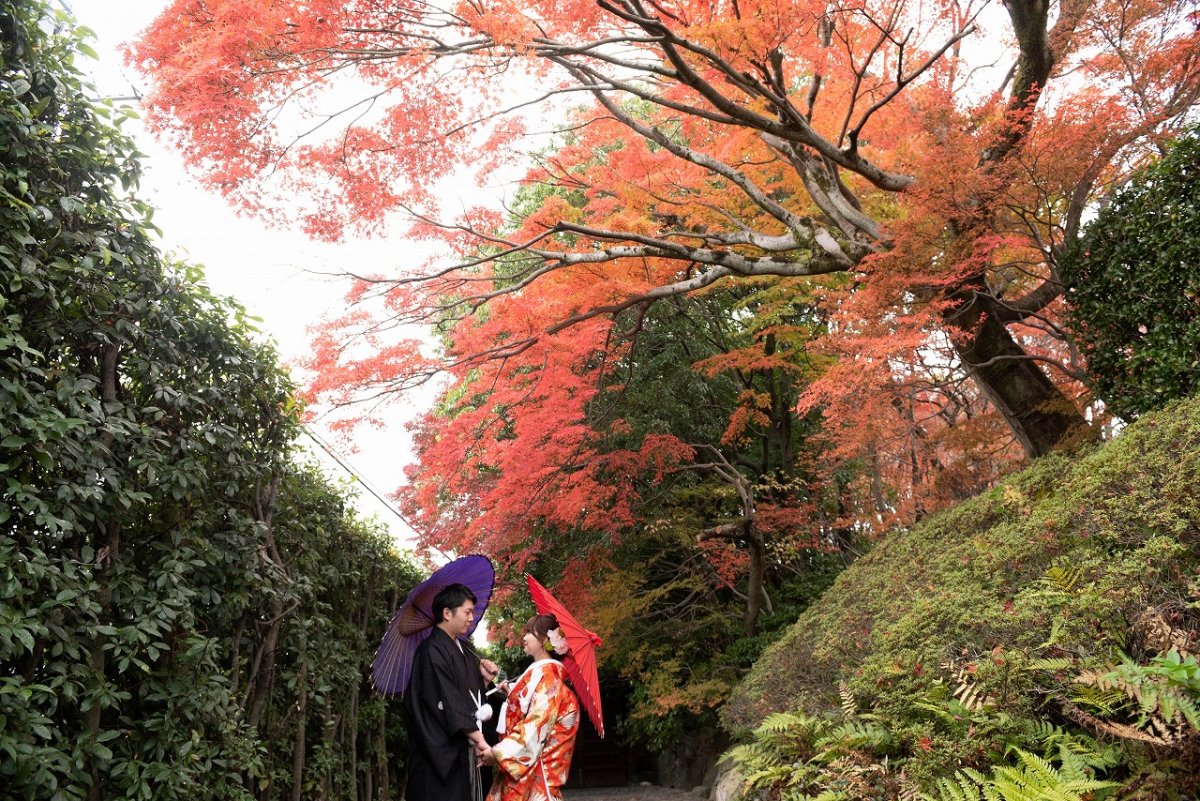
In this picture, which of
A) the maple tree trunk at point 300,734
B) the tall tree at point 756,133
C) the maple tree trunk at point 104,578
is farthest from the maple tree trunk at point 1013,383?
the maple tree trunk at point 104,578

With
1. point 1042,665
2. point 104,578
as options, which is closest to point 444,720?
point 104,578

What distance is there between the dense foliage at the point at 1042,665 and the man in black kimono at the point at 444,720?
151 cm

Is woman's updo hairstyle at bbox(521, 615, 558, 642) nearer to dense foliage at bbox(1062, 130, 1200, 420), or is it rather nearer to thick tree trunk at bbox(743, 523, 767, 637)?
dense foliage at bbox(1062, 130, 1200, 420)

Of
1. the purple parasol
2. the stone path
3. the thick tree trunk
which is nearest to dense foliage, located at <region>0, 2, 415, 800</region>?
the purple parasol

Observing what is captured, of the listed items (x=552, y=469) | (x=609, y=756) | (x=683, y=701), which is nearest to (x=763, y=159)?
(x=552, y=469)

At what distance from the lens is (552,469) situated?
9031 mm

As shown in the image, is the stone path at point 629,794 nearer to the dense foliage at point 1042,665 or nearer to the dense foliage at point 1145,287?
the dense foliage at point 1042,665

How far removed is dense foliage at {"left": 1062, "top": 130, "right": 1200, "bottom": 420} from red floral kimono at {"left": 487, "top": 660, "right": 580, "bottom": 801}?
4.47 meters

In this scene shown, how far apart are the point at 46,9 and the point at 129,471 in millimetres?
2043

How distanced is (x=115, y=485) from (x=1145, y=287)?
21.3 ft

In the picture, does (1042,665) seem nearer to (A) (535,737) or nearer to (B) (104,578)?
(A) (535,737)

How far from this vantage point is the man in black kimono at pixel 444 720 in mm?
4047

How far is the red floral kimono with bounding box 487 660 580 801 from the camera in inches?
169

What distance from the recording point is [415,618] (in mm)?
4789
